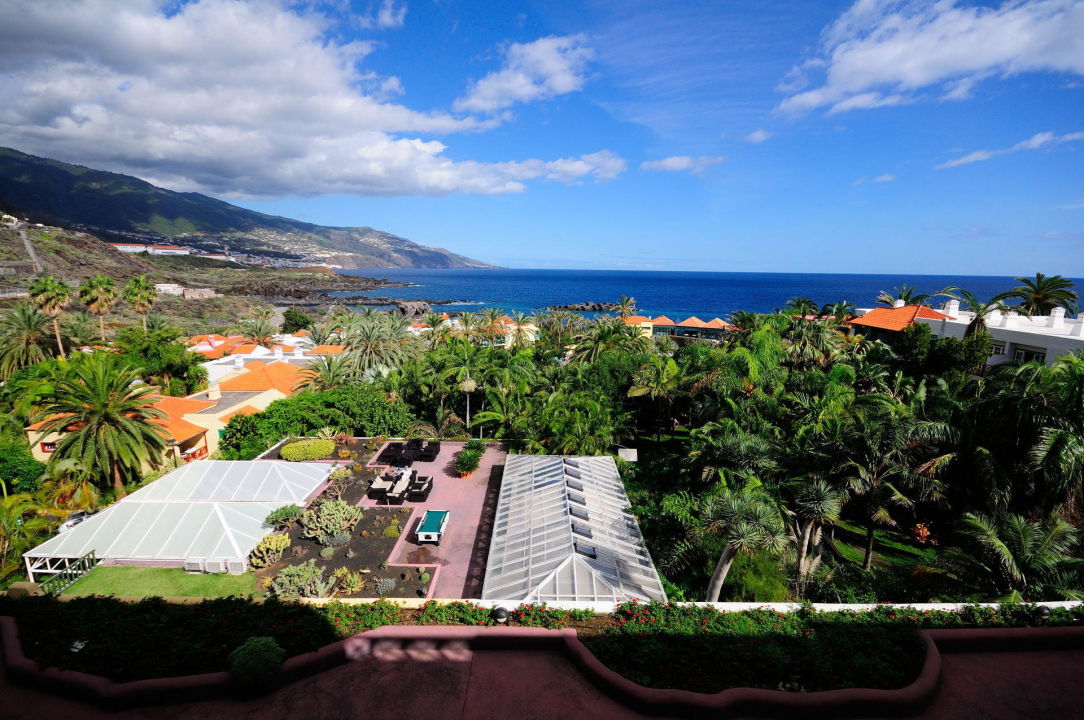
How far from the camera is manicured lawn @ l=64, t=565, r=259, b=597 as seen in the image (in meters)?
15.2

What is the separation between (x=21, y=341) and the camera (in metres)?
38.3

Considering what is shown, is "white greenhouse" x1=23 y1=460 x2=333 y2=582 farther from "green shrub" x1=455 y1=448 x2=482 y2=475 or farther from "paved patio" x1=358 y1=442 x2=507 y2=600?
"green shrub" x1=455 y1=448 x2=482 y2=475

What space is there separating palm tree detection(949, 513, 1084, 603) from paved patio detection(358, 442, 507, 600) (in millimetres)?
13405

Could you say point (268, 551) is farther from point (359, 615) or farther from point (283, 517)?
point (359, 615)

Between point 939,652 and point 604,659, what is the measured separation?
5.80 meters

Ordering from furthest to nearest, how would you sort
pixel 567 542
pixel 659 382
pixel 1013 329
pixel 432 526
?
pixel 1013 329
pixel 659 382
pixel 432 526
pixel 567 542

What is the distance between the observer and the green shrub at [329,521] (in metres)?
17.9

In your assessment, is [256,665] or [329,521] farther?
[329,521]

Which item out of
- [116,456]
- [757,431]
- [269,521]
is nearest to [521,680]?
[269,521]

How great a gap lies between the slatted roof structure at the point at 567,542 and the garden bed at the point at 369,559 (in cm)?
305

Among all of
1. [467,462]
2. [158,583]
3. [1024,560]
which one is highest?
[1024,560]

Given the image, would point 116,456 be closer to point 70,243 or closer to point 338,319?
point 338,319


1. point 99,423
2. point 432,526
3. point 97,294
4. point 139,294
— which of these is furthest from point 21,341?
point 432,526

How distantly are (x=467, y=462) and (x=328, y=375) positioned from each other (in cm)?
1634
